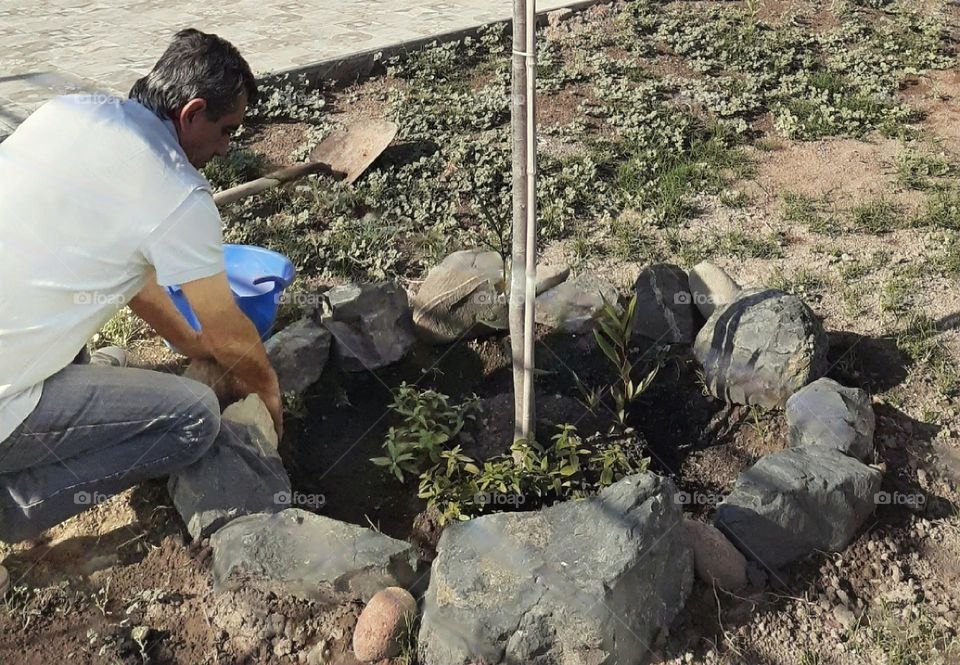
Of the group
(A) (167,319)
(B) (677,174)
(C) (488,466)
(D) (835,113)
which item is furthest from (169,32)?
(C) (488,466)

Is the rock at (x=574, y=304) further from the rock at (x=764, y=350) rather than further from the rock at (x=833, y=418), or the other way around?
the rock at (x=833, y=418)

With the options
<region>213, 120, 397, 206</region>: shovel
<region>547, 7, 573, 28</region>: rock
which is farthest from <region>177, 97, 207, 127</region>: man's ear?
<region>547, 7, 573, 28</region>: rock

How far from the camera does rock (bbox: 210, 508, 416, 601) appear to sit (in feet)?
8.75

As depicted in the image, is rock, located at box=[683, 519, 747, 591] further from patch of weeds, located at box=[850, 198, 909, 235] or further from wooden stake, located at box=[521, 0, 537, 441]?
patch of weeds, located at box=[850, 198, 909, 235]

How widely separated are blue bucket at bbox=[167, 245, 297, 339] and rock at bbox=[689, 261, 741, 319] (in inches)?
65.6

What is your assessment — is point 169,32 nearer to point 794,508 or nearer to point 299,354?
point 299,354

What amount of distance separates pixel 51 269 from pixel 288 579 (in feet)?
Result: 3.65

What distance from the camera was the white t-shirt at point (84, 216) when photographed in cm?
258

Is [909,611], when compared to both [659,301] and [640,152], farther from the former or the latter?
[640,152]

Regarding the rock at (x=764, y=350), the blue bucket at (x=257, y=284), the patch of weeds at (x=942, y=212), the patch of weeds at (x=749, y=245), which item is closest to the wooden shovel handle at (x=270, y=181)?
the blue bucket at (x=257, y=284)

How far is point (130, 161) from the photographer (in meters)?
2.56

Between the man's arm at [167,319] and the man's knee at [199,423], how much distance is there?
27 cm

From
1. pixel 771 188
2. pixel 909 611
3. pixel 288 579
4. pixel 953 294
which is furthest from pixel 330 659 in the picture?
pixel 771 188

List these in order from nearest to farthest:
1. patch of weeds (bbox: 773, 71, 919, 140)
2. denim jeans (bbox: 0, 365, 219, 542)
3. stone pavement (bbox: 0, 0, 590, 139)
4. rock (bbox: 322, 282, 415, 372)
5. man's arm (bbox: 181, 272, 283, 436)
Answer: man's arm (bbox: 181, 272, 283, 436) < denim jeans (bbox: 0, 365, 219, 542) < rock (bbox: 322, 282, 415, 372) < patch of weeds (bbox: 773, 71, 919, 140) < stone pavement (bbox: 0, 0, 590, 139)
